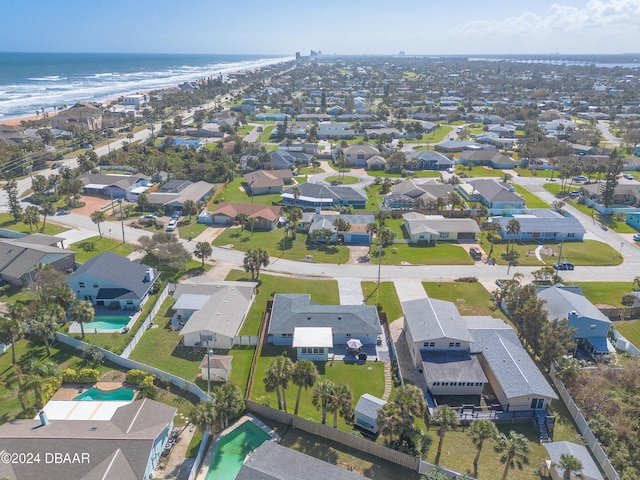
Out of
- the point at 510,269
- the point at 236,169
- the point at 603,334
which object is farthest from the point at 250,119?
the point at 603,334

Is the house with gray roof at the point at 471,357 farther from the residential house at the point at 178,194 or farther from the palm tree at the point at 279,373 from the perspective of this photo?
the residential house at the point at 178,194

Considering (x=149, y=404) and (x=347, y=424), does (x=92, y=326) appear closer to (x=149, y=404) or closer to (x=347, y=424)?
(x=149, y=404)

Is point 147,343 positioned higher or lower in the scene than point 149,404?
lower

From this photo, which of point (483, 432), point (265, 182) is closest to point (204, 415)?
point (483, 432)

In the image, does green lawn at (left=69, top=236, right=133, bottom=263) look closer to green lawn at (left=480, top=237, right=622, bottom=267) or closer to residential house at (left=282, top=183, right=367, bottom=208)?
residential house at (left=282, top=183, right=367, bottom=208)

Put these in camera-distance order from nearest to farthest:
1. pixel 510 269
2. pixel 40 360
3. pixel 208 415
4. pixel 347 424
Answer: pixel 208 415, pixel 347 424, pixel 40 360, pixel 510 269

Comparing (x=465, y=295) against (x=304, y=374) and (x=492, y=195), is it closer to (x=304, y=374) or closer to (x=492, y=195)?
(x=304, y=374)

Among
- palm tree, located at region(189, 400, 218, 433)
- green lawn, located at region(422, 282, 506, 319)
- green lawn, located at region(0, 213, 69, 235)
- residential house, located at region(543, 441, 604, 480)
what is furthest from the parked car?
green lawn, located at region(0, 213, 69, 235)
